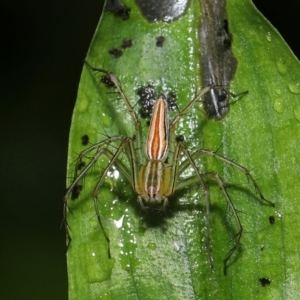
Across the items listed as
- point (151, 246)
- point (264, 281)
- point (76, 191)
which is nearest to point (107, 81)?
point (76, 191)

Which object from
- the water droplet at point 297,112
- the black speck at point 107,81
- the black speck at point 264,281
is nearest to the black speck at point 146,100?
the black speck at point 107,81

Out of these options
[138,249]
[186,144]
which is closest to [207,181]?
[186,144]

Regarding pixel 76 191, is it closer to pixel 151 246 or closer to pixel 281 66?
pixel 151 246

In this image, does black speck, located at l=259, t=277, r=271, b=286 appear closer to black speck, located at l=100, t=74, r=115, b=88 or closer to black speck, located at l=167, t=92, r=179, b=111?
black speck, located at l=167, t=92, r=179, b=111

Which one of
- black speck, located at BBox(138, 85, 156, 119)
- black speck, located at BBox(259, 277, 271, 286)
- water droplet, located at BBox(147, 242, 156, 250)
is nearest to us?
black speck, located at BBox(259, 277, 271, 286)

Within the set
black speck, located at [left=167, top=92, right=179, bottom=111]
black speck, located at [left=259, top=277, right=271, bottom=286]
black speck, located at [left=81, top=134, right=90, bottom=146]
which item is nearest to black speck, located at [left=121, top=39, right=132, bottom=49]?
black speck, located at [left=167, top=92, right=179, bottom=111]

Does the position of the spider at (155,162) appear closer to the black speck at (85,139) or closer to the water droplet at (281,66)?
the black speck at (85,139)
